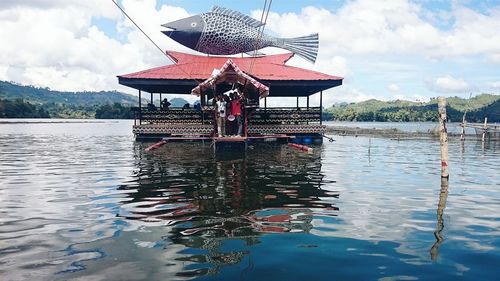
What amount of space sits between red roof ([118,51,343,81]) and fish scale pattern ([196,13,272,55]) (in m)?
1.29

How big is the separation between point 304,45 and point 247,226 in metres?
27.7

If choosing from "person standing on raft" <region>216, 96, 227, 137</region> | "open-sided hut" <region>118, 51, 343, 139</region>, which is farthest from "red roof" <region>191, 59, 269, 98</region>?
"open-sided hut" <region>118, 51, 343, 139</region>

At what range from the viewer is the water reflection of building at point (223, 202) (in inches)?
230

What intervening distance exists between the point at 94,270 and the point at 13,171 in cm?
1080

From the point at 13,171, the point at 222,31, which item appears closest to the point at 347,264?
the point at 13,171

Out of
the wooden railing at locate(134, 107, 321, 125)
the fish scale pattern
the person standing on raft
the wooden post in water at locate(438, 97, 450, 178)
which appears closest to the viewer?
the wooden post in water at locate(438, 97, 450, 178)

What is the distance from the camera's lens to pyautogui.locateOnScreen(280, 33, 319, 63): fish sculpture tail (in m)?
31.8

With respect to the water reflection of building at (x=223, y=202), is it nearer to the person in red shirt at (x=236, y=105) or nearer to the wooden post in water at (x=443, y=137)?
the wooden post in water at (x=443, y=137)

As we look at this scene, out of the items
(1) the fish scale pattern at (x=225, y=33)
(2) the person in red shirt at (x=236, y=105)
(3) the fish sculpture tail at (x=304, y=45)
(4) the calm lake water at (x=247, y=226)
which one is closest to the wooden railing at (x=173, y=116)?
(2) the person in red shirt at (x=236, y=105)

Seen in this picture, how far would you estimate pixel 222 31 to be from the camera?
97.6ft

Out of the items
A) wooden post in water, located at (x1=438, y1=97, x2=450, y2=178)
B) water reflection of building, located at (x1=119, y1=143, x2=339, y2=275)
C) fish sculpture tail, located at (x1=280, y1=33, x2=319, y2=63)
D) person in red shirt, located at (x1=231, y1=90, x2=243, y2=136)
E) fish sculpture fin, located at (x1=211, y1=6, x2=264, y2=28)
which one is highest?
fish sculpture fin, located at (x1=211, y1=6, x2=264, y2=28)

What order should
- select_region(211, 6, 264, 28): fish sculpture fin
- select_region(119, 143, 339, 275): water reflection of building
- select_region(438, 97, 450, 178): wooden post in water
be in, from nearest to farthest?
select_region(119, 143, 339, 275): water reflection of building
select_region(438, 97, 450, 178): wooden post in water
select_region(211, 6, 264, 28): fish sculpture fin

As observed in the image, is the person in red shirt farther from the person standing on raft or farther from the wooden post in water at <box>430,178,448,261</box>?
the wooden post in water at <box>430,178,448,261</box>

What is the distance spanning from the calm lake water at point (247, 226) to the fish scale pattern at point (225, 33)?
64.1ft
